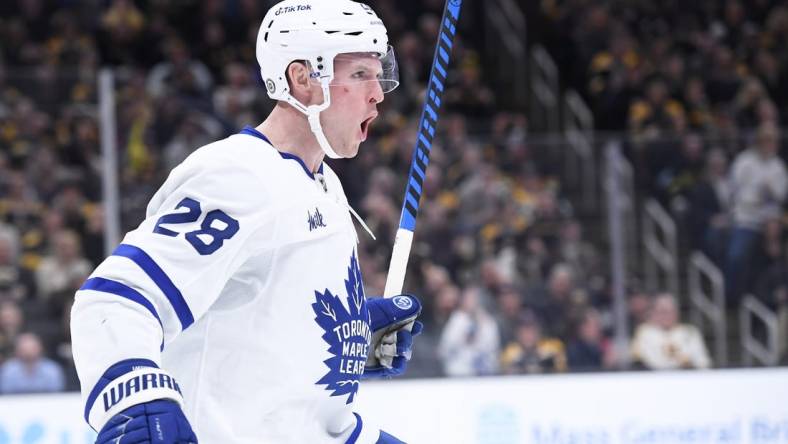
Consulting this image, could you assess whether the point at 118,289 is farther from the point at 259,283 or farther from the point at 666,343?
the point at 666,343

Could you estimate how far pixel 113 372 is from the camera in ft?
6.40

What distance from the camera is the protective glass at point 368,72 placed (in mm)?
2533

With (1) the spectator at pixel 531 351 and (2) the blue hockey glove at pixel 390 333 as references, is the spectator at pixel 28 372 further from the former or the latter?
(2) the blue hockey glove at pixel 390 333

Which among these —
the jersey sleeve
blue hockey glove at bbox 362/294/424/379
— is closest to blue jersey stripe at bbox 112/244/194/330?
the jersey sleeve

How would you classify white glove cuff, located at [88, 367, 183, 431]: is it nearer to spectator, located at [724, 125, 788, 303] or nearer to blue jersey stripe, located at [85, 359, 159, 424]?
blue jersey stripe, located at [85, 359, 159, 424]

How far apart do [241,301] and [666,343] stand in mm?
5756

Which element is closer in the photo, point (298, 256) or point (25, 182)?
point (298, 256)

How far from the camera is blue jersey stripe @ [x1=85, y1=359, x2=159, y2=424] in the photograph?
1946 millimetres

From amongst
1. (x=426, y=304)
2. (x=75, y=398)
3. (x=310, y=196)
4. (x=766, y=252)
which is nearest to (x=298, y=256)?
(x=310, y=196)

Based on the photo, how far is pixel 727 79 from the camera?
10.8m

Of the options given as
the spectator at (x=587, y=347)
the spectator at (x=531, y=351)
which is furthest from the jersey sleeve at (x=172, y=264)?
the spectator at (x=587, y=347)

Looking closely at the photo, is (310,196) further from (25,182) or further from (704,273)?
(704,273)

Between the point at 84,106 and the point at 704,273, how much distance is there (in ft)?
12.7

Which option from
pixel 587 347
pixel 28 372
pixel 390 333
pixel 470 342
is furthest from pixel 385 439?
pixel 587 347
